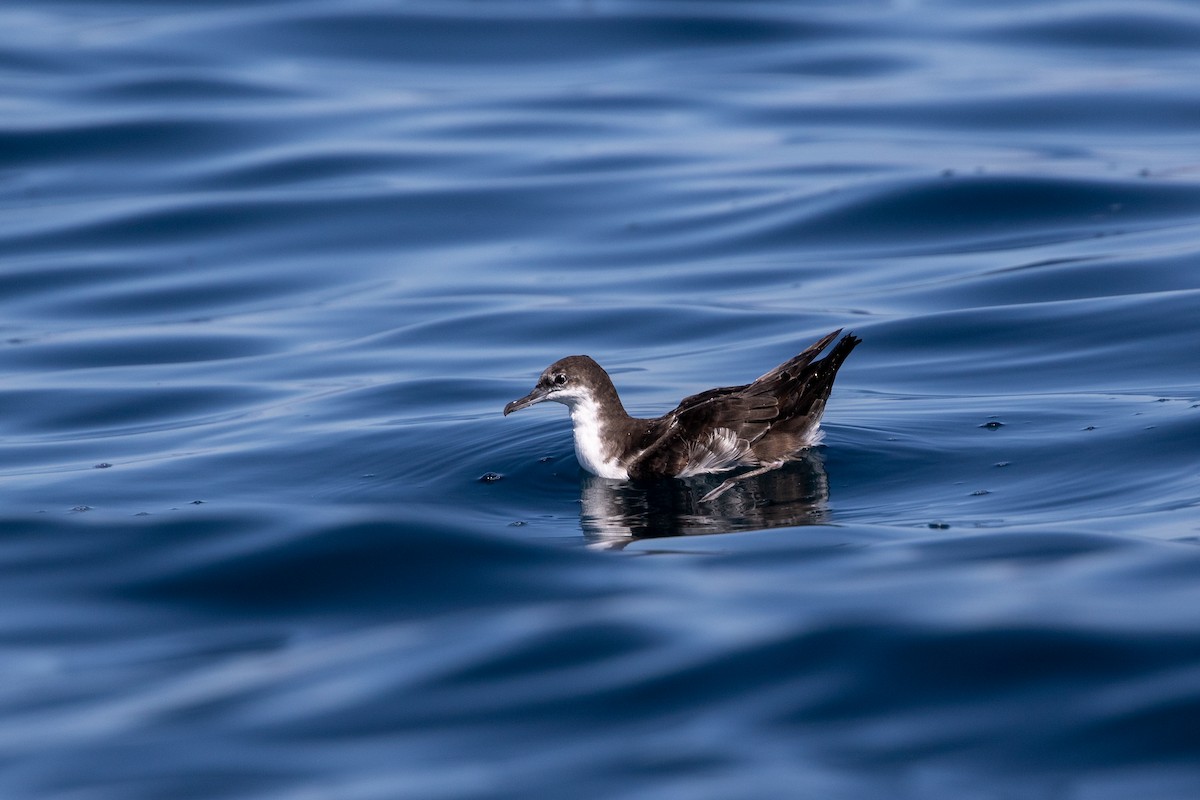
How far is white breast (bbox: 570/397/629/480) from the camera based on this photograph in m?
9.56

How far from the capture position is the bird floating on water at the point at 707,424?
9.37 meters

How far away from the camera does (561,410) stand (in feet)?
40.0

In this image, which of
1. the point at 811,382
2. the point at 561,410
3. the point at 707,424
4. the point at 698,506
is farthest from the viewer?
the point at 561,410

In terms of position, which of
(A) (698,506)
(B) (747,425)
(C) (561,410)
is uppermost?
(C) (561,410)

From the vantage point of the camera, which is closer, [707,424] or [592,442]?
[707,424]

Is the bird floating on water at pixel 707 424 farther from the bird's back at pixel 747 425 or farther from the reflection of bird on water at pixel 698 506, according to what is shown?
the reflection of bird on water at pixel 698 506

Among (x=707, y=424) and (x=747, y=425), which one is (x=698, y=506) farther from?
(x=747, y=425)

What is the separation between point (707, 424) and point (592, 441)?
72 cm

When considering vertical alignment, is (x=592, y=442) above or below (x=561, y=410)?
below

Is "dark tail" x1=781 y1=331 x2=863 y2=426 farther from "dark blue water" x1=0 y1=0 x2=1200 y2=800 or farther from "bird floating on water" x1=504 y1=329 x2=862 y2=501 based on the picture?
"dark blue water" x1=0 y1=0 x2=1200 y2=800

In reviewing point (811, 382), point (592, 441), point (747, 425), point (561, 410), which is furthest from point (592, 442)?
point (561, 410)

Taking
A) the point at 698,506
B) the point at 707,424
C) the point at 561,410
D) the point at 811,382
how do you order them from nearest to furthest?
the point at 698,506 < the point at 707,424 < the point at 811,382 < the point at 561,410

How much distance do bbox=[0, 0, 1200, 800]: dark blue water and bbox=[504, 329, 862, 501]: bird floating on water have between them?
0.21 m

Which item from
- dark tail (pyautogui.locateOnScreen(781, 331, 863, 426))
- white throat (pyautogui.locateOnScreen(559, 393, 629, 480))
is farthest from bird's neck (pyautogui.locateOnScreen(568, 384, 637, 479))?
dark tail (pyautogui.locateOnScreen(781, 331, 863, 426))
